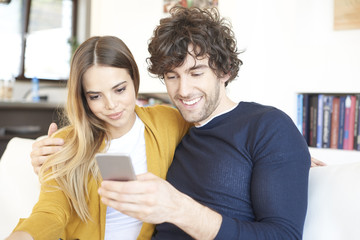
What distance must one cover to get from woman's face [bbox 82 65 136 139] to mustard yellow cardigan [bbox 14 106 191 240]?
0.12 metres

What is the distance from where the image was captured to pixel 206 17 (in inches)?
56.1

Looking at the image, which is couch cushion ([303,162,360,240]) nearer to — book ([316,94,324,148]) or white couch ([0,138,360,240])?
white couch ([0,138,360,240])

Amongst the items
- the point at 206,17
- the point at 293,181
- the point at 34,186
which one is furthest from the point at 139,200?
the point at 34,186

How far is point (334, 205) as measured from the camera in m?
1.08

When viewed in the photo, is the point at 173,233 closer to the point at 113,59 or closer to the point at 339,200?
the point at 339,200

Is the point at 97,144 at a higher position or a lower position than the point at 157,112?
lower

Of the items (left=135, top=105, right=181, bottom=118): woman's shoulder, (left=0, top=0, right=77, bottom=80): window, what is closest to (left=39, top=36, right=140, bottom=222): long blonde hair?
(left=135, top=105, right=181, bottom=118): woman's shoulder

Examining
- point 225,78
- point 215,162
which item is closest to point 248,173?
point 215,162

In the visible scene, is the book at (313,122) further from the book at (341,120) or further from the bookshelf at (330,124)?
the book at (341,120)

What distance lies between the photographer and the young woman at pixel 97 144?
53.9 inches

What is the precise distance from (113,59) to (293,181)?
742 mm

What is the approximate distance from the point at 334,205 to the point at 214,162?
13.8 inches

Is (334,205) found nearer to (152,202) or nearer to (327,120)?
(152,202)

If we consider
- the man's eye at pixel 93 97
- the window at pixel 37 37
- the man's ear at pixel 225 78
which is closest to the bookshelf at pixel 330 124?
the man's ear at pixel 225 78
